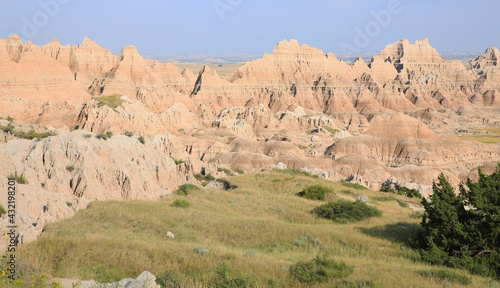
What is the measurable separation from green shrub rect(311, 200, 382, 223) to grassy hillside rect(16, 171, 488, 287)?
69 centimetres

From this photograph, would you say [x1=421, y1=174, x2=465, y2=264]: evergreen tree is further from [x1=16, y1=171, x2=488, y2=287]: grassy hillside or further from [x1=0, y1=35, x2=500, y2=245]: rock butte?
[x1=0, y1=35, x2=500, y2=245]: rock butte

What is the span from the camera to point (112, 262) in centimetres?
1049

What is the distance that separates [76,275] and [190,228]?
724 centimetres

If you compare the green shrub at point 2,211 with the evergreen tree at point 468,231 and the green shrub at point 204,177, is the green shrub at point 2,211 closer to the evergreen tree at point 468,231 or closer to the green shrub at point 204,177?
the evergreen tree at point 468,231

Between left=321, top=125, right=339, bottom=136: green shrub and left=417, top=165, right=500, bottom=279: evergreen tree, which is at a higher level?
left=417, top=165, right=500, bottom=279: evergreen tree

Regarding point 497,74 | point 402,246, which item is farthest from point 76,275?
point 497,74

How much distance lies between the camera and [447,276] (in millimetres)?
10234

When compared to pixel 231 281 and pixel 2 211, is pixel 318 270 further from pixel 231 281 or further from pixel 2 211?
pixel 2 211

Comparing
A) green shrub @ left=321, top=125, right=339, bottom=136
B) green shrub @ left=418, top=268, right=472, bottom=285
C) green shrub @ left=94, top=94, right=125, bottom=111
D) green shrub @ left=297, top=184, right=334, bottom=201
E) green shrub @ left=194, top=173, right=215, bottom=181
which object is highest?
green shrub @ left=418, top=268, right=472, bottom=285

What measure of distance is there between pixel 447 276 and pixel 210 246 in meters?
7.30

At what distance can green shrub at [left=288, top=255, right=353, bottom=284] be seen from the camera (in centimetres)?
973

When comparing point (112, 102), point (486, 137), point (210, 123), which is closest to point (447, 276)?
point (112, 102)

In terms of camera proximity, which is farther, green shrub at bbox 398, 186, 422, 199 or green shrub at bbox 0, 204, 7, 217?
green shrub at bbox 398, 186, 422, 199

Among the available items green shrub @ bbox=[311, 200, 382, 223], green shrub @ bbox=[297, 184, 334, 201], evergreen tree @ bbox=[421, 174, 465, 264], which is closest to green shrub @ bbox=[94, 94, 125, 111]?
green shrub @ bbox=[297, 184, 334, 201]
